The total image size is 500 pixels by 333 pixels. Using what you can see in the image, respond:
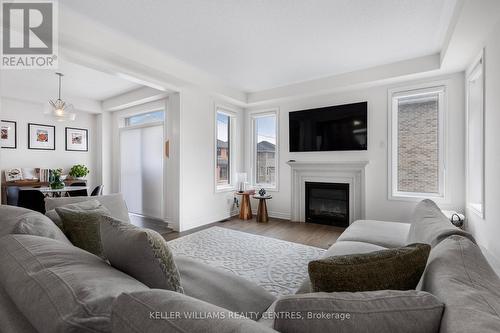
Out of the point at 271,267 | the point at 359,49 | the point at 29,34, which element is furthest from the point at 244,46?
the point at 271,267

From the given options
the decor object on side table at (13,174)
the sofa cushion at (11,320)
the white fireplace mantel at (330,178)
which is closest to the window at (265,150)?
the white fireplace mantel at (330,178)

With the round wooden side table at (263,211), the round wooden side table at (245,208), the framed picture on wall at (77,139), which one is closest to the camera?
the round wooden side table at (263,211)

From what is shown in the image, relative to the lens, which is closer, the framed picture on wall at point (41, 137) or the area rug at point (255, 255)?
the area rug at point (255, 255)

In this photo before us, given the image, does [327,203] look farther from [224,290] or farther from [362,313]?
[362,313]

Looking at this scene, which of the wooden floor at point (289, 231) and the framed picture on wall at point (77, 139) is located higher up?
the framed picture on wall at point (77, 139)

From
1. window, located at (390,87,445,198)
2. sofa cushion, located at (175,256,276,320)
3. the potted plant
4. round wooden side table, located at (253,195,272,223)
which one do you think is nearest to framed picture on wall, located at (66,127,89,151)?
the potted plant

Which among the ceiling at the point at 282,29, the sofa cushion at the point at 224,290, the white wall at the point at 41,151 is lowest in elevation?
the sofa cushion at the point at 224,290

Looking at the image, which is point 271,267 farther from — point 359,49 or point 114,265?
point 359,49

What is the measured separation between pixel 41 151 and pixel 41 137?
306 mm

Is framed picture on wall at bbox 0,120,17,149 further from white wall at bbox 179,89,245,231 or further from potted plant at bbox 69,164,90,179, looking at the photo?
white wall at bbox 179,89,245,231

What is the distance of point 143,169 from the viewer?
5305 mm

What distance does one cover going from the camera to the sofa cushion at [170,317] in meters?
0.52

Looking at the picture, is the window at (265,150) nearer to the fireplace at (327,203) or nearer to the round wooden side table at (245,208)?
the round wooden side table at (245,208)

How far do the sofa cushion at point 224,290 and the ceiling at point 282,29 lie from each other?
247 centimetres
